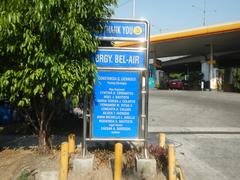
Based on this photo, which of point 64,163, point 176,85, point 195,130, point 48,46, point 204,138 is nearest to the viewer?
point 64,163

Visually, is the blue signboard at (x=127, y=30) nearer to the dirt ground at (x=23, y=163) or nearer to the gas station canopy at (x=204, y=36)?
the dirt ground at (x=23, y=163)

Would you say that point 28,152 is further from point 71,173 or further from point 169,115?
point 169,115

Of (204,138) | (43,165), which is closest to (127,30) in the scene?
(43,165)

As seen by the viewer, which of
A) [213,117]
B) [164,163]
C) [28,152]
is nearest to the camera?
[164,163]

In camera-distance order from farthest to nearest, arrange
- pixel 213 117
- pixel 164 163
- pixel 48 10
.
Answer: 1. pixel 213 117
2. pixel 164 163
3. pixel 48 10

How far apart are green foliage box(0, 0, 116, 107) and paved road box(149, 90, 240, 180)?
9.96 feet

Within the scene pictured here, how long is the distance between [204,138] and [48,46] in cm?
631

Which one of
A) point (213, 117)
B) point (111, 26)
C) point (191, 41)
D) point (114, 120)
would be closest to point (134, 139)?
point (114, 120)

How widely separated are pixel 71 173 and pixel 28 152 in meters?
1.94

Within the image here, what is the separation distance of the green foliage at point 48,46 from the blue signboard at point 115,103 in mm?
396

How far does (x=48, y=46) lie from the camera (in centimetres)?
732

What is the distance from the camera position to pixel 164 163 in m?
7.94

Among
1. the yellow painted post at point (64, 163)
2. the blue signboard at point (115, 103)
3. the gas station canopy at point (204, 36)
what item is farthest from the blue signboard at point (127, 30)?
the gas station canopy at point (204, 36)

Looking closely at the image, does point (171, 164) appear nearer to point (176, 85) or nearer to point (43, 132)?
point (43, 132)
